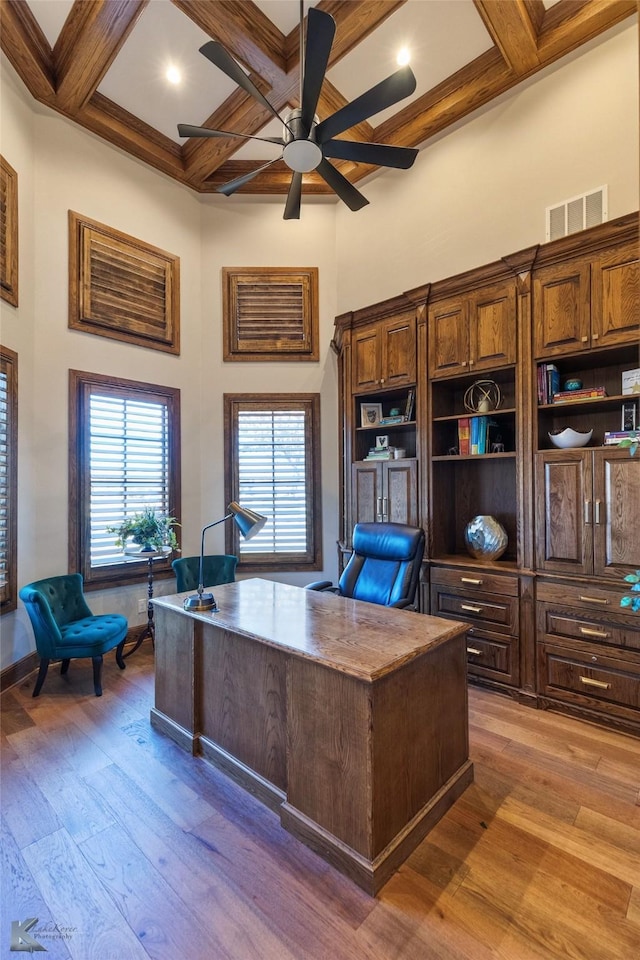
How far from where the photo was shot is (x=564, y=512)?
272 cm

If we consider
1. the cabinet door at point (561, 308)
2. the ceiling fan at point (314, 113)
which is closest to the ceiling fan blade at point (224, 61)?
the ceiling fan at point (314, 113)

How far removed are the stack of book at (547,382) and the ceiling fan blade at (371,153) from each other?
1.49 m

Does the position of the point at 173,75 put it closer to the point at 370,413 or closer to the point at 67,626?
the point at 370,413

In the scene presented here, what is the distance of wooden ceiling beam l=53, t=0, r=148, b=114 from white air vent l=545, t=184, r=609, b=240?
2941 millimetres

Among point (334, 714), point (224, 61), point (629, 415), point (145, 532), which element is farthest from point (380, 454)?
point (224, 61)

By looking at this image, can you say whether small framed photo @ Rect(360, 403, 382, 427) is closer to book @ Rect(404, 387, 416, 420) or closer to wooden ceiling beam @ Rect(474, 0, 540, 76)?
book @ Rect(404, 387, 416, 420)

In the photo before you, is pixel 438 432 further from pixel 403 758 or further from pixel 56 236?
pixel 56 236

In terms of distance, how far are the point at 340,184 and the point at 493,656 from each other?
10.7 ft

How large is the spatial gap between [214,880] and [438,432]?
2.94m

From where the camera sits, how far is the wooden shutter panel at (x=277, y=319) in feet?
14.4

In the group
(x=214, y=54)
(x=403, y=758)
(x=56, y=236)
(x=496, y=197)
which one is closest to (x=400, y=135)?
(x=496, y=197)

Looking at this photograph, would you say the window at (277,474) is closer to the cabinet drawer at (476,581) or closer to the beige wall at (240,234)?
the beige wall at (240,234)

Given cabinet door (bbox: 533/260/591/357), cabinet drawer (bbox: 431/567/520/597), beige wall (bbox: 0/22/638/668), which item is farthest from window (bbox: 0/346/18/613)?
→ cabinet door (bbox: 533/260/591/357)

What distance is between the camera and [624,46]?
2.72 meters
